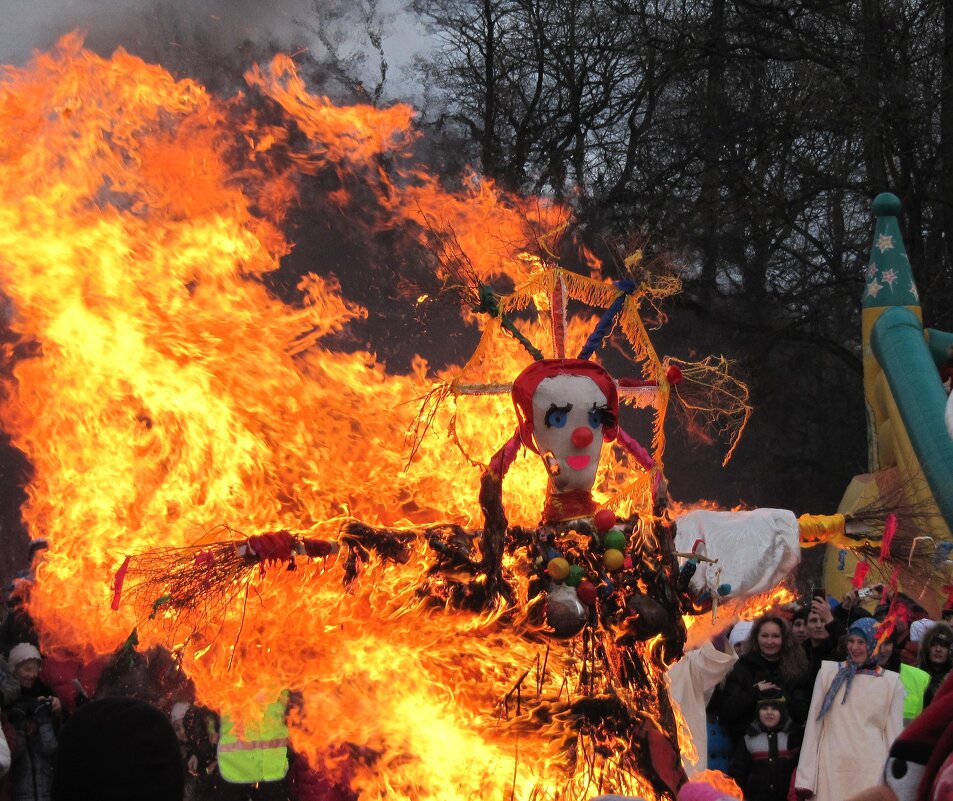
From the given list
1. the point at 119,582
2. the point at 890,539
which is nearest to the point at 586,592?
the point at 890,539

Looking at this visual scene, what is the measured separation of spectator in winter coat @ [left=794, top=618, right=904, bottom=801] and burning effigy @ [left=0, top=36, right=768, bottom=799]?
3.50 feet

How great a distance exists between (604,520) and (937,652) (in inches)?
95.6

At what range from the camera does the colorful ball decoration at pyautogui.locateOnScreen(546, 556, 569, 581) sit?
17.4 ft

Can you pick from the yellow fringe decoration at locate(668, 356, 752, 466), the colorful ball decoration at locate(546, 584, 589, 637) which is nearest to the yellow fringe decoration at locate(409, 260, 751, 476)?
the yellow fringe decoration at locate(668, 356, 752, 466)

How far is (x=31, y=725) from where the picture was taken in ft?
19.1

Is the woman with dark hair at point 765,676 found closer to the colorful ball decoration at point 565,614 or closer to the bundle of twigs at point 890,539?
the bundle of twigs at point 890,539

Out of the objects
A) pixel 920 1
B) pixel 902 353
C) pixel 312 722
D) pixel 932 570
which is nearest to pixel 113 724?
pixel 312 722

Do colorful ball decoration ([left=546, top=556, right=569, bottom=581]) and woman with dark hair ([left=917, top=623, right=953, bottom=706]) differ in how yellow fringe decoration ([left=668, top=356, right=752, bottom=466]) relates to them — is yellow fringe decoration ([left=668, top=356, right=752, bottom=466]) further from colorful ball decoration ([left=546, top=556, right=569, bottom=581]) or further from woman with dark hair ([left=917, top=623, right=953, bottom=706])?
woman with dark hair ([left=917, top=623, right=953, bottom=706])

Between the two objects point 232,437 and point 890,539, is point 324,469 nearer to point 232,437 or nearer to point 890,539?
point 232,437

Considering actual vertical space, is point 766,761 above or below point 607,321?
below

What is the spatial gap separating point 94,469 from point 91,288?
83 cm

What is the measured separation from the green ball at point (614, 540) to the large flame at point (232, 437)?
531mm

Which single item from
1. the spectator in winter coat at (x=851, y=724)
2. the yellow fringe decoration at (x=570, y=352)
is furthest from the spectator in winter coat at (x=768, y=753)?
the yellow fringe decoration at (x=570, y=352)

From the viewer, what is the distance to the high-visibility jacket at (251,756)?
23.9 feet
